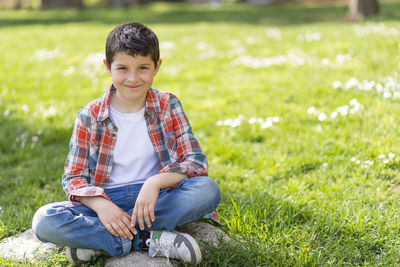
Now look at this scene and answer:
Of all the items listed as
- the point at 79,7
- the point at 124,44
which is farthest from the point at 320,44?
the point at 79,7

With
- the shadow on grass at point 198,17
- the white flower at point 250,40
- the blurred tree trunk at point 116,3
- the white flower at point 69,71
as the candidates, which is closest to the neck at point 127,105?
the white flower at point 69,71

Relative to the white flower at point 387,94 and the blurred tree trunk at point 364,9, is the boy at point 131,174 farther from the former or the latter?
the blurred tree trunk at point 364,9

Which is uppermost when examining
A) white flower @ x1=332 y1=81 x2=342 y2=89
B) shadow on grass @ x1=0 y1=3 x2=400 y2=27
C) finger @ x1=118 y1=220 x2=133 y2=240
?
shadow on grass @ x1=0 y1=3 x2=400 y2=27

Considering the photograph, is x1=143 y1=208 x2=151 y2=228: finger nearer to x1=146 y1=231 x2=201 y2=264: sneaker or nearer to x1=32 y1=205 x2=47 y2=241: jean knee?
x1=146 y1=231 x2=201 y2=264: sneaker

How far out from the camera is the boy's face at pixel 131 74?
241 cm

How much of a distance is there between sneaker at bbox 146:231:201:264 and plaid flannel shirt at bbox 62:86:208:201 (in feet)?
1.26

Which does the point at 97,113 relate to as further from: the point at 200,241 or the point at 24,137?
the point at 24,137

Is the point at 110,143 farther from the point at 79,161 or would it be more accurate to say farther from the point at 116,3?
the point at 116,3

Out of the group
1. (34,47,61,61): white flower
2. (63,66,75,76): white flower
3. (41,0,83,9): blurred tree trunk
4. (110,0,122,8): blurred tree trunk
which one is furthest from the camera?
(110,0,122,8): blurred tree trunk

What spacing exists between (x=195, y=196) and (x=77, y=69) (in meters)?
5.37

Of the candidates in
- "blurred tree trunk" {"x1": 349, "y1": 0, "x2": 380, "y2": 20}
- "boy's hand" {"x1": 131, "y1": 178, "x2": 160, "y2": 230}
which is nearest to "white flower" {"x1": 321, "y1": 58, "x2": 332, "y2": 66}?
"boy's hand" {"x1": 131, "y1": 178, "x2": 160, "y2": 230}

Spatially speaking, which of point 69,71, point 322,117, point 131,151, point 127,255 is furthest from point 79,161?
point 69,71

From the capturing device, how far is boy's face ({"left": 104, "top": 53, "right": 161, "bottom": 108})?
2.41 meters

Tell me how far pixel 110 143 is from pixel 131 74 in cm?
46
